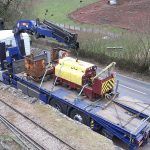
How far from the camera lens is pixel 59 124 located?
17.9 meters

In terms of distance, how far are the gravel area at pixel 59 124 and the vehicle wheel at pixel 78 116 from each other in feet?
1.35

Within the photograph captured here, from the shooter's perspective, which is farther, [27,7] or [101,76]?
[27,7]

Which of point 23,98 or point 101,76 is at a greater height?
point 101,76

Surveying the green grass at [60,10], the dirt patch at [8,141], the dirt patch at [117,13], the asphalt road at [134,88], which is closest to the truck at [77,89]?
the dirt patch at [8,141]

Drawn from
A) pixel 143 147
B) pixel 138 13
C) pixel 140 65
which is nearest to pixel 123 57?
pixel 140 65

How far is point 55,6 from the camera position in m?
59.1

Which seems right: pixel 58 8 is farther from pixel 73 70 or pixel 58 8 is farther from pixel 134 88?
pixel 73 70

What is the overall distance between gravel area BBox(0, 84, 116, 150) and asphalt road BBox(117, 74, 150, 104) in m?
6.63

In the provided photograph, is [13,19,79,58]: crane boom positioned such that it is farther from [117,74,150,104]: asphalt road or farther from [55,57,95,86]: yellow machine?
[117,74,150,104]: asphalt road

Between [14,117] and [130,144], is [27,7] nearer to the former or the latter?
[14,117]

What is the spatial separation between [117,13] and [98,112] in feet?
120

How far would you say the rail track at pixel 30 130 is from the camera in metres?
15.9

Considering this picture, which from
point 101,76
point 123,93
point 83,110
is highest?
point 101,76

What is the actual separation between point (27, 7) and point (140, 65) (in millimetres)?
20059
